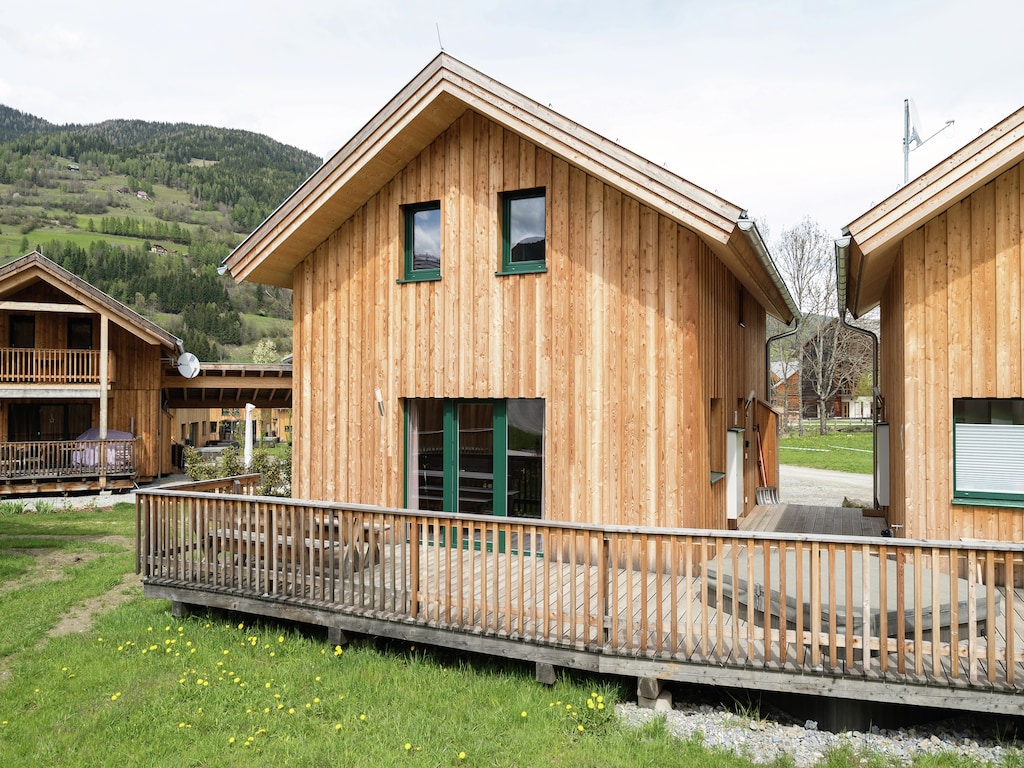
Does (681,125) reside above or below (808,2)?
above

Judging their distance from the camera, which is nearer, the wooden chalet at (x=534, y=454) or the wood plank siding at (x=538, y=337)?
the wooden chalet at (x=534, y=454)

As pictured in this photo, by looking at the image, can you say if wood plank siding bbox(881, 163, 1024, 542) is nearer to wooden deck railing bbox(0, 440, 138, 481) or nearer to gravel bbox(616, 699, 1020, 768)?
gravel bbox(616, 699, 1020, 768)

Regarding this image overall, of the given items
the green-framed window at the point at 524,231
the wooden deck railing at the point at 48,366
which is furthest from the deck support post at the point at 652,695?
the wooden deck railing at the point at 48,366

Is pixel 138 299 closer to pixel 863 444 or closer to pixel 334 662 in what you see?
pixel 863 444

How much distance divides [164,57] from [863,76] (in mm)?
64468

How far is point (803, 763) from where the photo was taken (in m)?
5.14

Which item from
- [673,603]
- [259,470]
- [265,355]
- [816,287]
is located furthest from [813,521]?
[265,355]

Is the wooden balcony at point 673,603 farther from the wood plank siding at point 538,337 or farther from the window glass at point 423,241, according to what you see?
the window glass at point 423,241

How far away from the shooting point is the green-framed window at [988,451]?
7668 millimetres

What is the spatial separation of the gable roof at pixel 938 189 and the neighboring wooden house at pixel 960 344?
0.01m

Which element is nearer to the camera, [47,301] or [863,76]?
[863,76]

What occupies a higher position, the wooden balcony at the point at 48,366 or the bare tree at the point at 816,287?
the bare tree at the point at 816,287

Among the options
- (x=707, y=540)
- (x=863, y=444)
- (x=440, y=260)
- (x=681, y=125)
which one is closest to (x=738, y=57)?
(x=440, y=260)

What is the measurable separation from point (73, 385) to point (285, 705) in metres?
19.3
